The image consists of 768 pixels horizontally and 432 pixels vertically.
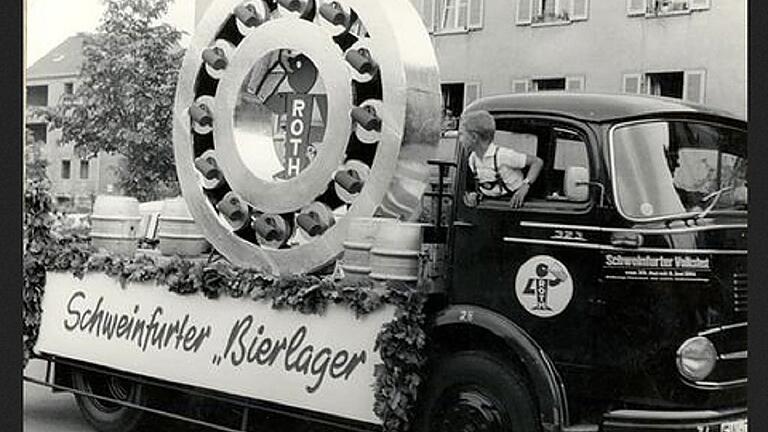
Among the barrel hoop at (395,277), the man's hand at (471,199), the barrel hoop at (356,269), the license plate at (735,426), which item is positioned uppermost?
the man's hand at (471,199)

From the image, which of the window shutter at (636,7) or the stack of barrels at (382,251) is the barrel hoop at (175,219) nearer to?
the stack of barrels at (382,251)

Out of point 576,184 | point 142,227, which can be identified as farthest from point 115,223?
point 576,184

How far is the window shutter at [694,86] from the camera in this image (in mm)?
4195

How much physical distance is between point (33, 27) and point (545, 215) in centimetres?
301

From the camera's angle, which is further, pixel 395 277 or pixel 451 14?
pixel 395 277

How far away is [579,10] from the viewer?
4359 millimetres

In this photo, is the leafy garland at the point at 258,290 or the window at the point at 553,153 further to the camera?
the leafy garland at the point at 258,290

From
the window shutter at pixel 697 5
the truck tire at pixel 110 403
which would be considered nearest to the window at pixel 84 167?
the truck tire at pixel 110 403

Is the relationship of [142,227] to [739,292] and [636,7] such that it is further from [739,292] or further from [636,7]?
[739,292]

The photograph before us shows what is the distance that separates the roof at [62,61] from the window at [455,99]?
2113 millimetres

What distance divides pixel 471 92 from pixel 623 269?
930mm

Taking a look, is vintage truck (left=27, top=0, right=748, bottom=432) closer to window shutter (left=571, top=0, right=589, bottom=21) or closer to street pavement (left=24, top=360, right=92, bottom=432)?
street pavement (left=24, top=360, right=92, bottom=432)

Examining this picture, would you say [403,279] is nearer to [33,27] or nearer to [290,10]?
[290,10]

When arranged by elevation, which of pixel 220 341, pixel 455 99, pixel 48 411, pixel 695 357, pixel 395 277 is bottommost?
pixel 48 411
